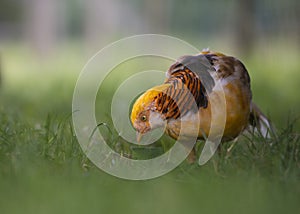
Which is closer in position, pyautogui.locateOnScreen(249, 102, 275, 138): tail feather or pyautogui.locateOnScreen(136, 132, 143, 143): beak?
pyautogui.locateOnScreen(136, 132, 143, 143): beak

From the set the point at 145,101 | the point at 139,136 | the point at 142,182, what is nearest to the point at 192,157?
the point at 139,136

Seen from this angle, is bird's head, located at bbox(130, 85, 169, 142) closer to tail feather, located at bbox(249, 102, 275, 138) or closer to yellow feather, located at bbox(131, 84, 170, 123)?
yellow feather, located at bbox(131, 84, 170, 123)

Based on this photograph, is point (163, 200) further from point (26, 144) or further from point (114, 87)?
point (114, 87)

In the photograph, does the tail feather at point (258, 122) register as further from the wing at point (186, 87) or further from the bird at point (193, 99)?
the wing at point (186, 87)

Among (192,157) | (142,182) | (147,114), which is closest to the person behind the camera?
(142,182)

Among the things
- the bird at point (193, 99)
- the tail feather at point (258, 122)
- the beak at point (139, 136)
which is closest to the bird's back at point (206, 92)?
the bird at point (193, 99)

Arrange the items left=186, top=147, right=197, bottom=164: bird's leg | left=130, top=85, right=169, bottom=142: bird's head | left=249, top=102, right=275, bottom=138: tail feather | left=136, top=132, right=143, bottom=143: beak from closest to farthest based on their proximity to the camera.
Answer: left=130, top=85, right=169, bottom=142: bird's head
left=136, top=132, right=143, bottom=143: beak
left=186, top=147, right=197, bottom=164: bird's leg
left=249, top=102, right=275, bottom=138: tail feather

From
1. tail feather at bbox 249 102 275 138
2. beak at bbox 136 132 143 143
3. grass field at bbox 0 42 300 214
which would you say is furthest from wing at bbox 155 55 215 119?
tail feather at bbox 249 102 275 138

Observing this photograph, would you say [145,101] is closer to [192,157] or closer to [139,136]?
[139,136]
